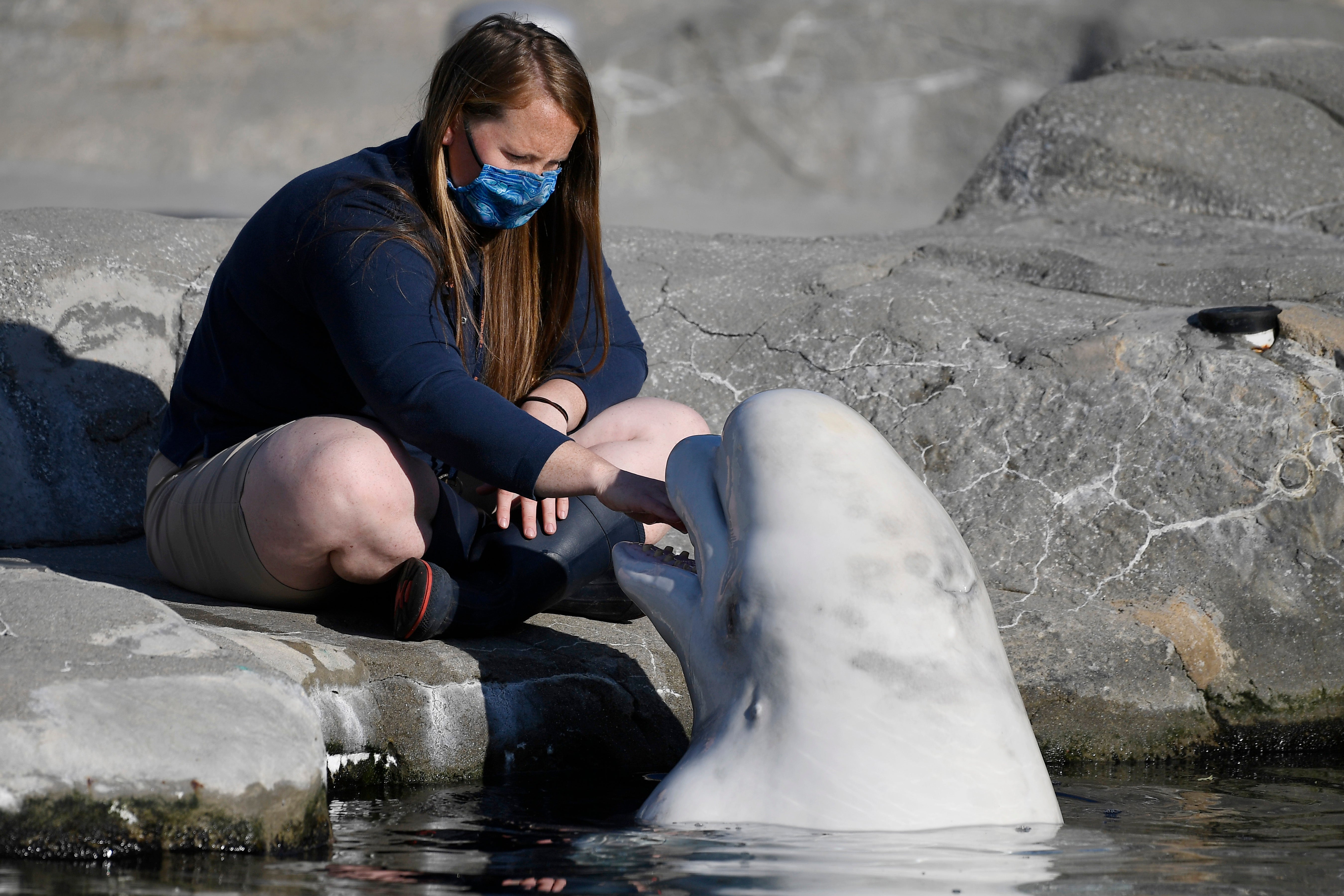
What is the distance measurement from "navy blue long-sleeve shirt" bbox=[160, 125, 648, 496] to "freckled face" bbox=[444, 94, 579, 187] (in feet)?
0.47

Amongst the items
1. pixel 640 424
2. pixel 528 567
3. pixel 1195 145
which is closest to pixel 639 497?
pixel 528 567

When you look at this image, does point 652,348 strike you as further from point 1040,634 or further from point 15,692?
point 15,692

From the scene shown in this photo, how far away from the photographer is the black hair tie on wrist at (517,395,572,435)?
306 cm

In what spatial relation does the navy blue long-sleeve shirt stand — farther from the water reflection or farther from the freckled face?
the water reflection

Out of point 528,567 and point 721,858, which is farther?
point 528,567

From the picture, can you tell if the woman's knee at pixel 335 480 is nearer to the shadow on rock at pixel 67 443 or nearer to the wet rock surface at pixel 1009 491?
the wet rock surface at pixel 1009 491

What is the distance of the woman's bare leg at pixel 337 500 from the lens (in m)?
2.70

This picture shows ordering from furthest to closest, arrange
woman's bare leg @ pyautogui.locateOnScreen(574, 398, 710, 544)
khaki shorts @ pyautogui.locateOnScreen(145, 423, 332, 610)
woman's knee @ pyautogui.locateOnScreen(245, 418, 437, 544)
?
woman's bare leg @ pyautogui.locateOnScreen(574, 398, 710, 544), khaki shorts @ pyautogui.locateOnScreen(145, 423, 332, 610), woman's knee @ pyautogui.locateOnScreen(245, 418, 437, 544)

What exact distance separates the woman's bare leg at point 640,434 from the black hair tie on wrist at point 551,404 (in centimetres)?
4

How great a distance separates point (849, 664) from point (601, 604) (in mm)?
1092

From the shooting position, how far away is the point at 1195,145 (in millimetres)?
5887

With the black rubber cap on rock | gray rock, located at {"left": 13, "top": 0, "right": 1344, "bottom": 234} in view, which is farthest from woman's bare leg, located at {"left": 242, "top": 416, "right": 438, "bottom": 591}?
gray rock, located at {"left": 13, "top": 0, "right": 1344, "bottom": 234}

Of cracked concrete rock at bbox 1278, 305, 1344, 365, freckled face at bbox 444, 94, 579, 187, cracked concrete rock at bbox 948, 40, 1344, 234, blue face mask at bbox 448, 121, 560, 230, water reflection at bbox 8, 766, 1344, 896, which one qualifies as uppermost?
cracked concrete rock at bbox 948, 40, 1344, 234

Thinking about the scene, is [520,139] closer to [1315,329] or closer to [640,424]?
[640,424]
